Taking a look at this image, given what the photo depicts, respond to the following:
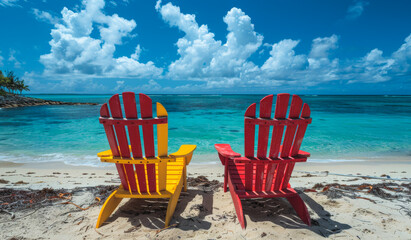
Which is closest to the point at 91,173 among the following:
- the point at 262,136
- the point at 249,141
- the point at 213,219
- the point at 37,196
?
the point at 37,196

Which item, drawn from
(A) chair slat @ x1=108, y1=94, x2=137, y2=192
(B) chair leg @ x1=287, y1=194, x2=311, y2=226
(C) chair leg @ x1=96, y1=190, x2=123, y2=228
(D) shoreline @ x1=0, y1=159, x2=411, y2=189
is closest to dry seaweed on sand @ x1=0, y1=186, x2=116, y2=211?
(D) shoreline @ x1=0, y1=159, x2=411, y2=189

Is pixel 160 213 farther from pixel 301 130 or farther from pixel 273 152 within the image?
pixel 301 130

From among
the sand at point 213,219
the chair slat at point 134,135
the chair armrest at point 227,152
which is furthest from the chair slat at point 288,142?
the chair slat at point 134,135

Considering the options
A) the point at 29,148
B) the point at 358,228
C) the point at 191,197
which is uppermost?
the point at 358,228

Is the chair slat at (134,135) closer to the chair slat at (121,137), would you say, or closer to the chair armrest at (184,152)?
the chair slat at (121,137)

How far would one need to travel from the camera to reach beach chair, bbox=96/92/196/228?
236 cm

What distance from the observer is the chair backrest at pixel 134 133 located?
2350 mm

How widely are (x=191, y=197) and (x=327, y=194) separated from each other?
224cm

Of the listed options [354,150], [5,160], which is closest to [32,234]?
[5,160]

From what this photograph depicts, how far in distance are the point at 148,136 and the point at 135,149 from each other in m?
0.26

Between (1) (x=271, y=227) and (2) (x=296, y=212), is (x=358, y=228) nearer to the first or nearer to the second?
(2) (x=296, y=212)

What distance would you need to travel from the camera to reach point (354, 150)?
26.7 feet

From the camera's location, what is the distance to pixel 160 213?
2.86 m

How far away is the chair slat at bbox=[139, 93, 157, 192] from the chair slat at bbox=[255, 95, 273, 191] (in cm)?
129
